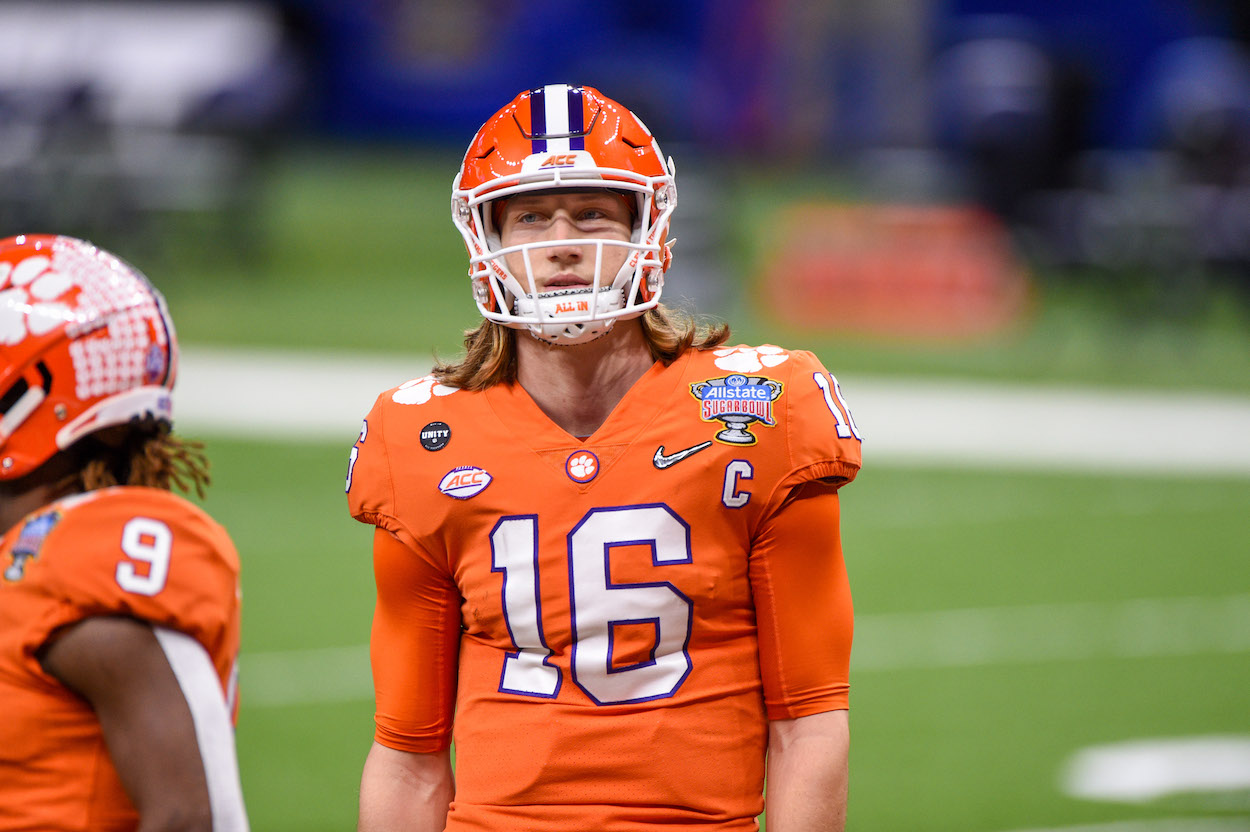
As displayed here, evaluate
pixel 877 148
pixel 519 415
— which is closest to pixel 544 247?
pixel 519 415

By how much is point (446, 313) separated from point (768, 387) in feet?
37.4

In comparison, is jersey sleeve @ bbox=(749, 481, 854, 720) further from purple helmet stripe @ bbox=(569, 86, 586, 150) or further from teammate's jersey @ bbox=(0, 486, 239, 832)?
teammate's jersey @ bbox=(0, 486, 239, 832)

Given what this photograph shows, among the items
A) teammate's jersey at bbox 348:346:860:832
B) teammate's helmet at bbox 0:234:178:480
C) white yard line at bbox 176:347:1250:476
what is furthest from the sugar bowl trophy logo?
white yard line at bbox 176:347:1250:476

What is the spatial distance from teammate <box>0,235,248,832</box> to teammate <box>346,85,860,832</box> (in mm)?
303

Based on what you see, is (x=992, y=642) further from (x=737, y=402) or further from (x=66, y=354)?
(x=66, y=354)

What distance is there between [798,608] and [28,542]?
1095mm

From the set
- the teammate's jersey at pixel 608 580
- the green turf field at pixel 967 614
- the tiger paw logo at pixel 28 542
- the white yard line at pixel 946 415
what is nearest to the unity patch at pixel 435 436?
the teammate's jersey at pixel 608 580

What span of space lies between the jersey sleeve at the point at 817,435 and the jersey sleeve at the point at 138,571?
0.82 metres

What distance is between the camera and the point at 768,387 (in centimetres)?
231

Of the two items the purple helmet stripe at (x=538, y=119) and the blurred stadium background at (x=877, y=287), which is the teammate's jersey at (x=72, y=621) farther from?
the blurred stadium background at (x=877, y=287)

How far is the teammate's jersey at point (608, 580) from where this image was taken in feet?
7.26

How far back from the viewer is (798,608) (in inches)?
89.4

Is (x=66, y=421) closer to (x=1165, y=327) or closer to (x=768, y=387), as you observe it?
(x=768, y=387)

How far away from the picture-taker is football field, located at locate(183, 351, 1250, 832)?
16.4ft
